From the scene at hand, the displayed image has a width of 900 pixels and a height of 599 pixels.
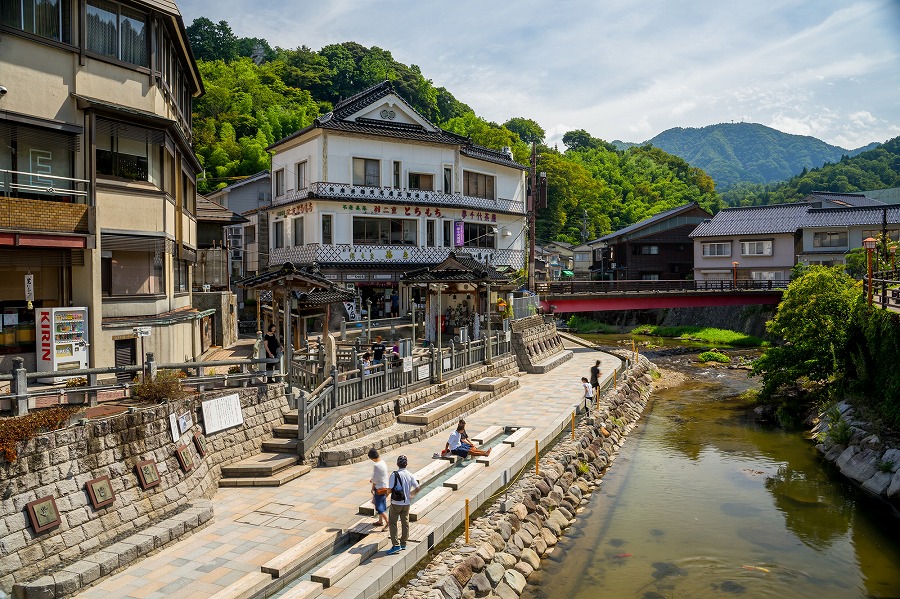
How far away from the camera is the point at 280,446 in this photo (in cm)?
1630

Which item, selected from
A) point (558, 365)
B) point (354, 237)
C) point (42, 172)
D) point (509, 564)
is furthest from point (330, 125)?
point (509, 564)

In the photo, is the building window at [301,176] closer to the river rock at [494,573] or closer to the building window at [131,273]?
the building window at [131,273]

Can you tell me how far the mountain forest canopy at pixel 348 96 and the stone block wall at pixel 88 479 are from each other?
44794 millimetres

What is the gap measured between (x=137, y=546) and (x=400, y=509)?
4.66m

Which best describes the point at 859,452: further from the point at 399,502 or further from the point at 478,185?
the point at 478,185

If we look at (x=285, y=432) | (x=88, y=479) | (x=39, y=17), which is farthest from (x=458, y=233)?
(x=88, y=479)

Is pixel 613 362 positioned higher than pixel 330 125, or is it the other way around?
pixel 330 125

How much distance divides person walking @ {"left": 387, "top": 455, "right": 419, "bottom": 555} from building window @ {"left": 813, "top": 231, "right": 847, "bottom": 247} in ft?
200

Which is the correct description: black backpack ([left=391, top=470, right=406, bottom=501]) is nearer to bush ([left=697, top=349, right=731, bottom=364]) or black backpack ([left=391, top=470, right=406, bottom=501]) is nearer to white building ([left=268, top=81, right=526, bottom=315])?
white building ([left=268, top=81, right=526, bottom=315])

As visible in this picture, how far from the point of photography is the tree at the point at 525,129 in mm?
122750

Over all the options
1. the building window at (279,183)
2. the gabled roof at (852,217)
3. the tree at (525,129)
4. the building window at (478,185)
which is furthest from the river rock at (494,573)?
the tree at (525,129)

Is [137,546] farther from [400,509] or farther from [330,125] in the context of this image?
[330,125]

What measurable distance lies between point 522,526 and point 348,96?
83.8 metres

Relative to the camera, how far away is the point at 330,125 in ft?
123
